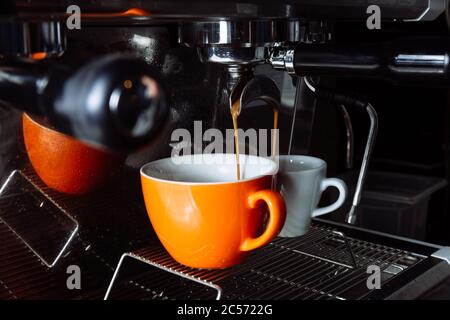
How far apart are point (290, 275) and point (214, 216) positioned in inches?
4.2

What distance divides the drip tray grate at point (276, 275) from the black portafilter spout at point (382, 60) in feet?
0.59

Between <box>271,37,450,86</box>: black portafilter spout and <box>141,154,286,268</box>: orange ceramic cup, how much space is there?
0.10 m

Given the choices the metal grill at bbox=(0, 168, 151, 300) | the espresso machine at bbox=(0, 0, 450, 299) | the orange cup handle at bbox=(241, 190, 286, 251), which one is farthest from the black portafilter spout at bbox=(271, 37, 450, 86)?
the metal grill at bbox=(0, 168, 151, 300)

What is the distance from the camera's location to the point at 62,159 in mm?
486

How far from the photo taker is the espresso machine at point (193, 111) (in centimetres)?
33

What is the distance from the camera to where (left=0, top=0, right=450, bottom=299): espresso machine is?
1.08 ft

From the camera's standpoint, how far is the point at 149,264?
538 millimetres

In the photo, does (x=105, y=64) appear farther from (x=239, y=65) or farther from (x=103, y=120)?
(x=239, y=65)
